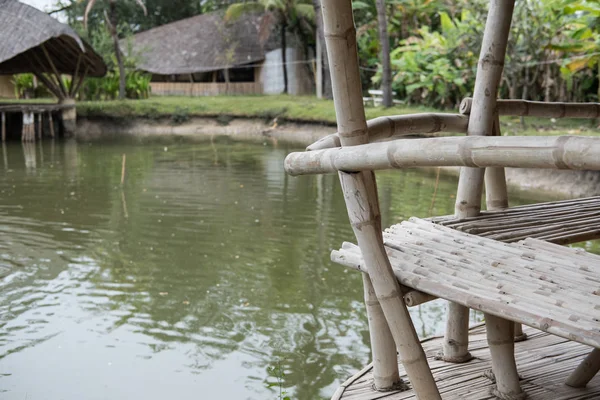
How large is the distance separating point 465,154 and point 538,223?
101 cm

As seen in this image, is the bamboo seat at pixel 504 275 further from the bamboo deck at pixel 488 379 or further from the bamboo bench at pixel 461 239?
the bamboo deck at pixel 488 379

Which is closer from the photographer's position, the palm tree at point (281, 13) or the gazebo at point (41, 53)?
the gazebo at point (41, 53)

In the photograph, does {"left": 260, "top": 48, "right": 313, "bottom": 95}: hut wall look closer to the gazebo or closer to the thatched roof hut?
the thatched roof hut

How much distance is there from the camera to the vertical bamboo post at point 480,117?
2598mm

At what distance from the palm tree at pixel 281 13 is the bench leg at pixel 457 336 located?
65.1 feet

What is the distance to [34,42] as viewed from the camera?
53.6 feet

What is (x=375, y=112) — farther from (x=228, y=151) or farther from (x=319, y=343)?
(x=319, y=343)

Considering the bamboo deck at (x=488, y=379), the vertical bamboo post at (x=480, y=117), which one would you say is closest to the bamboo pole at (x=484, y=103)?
the vertical bamboo post at (x=480, y=117)

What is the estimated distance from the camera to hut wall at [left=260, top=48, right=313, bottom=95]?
2462 centimetres

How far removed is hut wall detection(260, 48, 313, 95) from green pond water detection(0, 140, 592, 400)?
1415cm

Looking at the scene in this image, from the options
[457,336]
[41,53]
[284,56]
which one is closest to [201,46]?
[284,56]

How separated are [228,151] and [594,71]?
→ 7.75 meters

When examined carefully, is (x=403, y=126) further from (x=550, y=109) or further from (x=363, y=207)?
(x=550, y=109)

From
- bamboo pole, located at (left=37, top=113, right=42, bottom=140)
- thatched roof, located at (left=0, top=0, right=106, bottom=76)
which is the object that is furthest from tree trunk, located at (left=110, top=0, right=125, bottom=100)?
bamboo pole, located at (left=37, top=113, right=42, bottom=140)
